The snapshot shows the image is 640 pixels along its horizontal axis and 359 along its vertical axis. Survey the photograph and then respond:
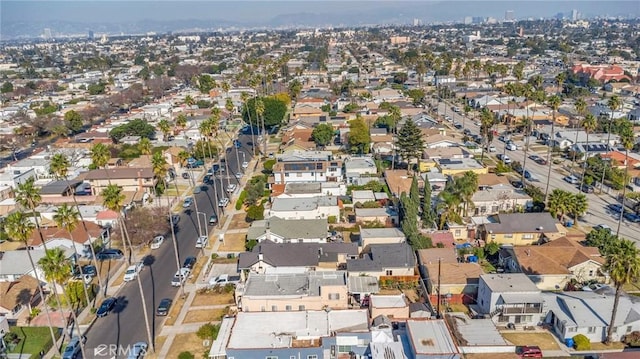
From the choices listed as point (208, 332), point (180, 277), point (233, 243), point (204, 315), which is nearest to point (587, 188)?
point (233, 243)

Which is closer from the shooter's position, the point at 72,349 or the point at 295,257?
the point at 72,349

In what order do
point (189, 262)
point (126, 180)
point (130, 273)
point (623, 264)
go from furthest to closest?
point (126, 180), point (189, 262), point (130, 273), point (623, 264)

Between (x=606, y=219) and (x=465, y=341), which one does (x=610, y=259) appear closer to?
(x=465, y=341)

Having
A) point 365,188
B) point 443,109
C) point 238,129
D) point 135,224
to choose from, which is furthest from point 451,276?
point 443,109

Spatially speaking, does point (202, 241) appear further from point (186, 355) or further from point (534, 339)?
point (534, 339)

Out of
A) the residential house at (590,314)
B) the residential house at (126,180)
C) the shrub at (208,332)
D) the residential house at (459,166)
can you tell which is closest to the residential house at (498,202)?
the residential house at (459,166)

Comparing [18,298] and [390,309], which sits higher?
[390,309]
